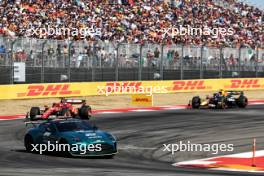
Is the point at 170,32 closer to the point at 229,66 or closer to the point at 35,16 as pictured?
the point at 229,66

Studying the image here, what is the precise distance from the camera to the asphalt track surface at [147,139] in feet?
47.1

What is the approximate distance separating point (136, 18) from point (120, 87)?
12.2 m

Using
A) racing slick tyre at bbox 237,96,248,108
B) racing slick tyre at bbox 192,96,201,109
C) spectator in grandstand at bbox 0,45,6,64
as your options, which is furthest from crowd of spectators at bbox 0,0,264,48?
racing slick tyre at bbox 237,96,248,108

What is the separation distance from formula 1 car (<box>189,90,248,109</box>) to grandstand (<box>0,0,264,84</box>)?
6.41 m

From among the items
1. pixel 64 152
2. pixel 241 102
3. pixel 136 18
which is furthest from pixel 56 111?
pixel 136 18

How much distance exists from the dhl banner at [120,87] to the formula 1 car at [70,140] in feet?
49.6

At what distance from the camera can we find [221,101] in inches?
1282

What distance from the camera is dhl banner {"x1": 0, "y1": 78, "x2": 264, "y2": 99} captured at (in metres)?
33.8

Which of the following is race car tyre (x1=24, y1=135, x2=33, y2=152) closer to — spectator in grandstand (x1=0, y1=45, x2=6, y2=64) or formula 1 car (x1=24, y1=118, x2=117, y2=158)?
formula 1 car (x1=24, y1=118, x2=117, y2=158)

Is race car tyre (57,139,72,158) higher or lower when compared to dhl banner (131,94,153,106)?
lower

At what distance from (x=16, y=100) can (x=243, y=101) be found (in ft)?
38.8

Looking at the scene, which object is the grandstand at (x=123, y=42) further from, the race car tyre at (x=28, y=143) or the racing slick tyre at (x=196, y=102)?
the race car tyre at (x=28, y=143)

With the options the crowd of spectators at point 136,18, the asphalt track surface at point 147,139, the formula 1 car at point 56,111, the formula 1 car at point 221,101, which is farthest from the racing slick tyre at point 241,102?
the crowd of spectators at point 136,18

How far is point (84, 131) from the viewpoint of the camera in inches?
696
